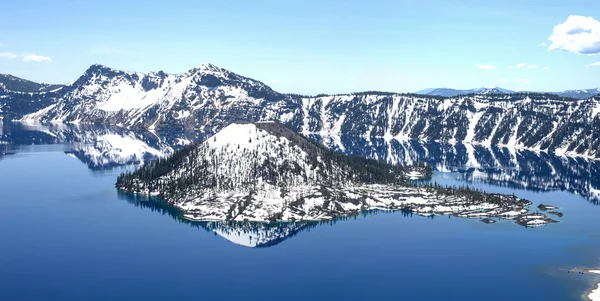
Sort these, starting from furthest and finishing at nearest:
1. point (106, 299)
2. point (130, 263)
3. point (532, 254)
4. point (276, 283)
A: point (532, 254)
point (130, 263)
point (276, 283)
point (106, 299)

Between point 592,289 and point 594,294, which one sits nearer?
point 594,294

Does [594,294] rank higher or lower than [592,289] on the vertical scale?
lower

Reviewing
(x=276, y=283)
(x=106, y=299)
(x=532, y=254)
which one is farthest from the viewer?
(x=532, y=254)

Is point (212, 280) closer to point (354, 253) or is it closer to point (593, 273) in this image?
point (354, 253)

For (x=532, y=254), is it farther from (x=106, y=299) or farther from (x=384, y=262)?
(x=106, y=299)

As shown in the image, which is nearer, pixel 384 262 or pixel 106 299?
pixel 106 299

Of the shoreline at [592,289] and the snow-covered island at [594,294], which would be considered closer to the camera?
the snow-covered island at [594,294]

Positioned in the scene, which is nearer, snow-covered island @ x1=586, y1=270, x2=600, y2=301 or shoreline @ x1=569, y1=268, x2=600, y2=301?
snow-covered island @ x1=586, y1=270, x2=600, y2=301

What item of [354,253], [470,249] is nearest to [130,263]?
[354,253]

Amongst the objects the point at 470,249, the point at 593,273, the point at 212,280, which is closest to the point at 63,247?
the point at 212,280
